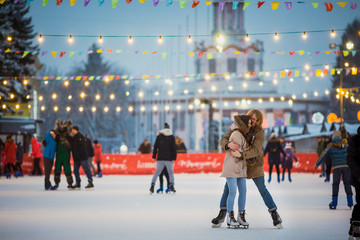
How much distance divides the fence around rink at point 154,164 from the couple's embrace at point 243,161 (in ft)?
80.8

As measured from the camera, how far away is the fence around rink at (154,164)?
36344 mm

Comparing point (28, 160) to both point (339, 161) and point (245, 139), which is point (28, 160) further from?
point (245, 139)

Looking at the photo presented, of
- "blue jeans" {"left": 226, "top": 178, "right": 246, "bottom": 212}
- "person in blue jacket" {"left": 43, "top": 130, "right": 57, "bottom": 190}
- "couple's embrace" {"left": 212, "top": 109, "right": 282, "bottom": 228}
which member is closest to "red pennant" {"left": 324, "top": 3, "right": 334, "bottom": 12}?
"couple's embrace" {"left": 212, "top": 109, "right": 282, "bottom": 228}

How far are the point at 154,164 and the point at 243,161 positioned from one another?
24.9 m

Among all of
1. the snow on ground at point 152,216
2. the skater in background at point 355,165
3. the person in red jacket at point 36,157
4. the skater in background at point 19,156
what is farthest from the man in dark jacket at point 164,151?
the person in red jacket at point 36,157

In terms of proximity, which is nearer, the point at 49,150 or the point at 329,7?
the point at 329,7

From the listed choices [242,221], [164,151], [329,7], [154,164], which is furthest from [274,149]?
[242,221]

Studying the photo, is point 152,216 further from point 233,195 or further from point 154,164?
point 154,164

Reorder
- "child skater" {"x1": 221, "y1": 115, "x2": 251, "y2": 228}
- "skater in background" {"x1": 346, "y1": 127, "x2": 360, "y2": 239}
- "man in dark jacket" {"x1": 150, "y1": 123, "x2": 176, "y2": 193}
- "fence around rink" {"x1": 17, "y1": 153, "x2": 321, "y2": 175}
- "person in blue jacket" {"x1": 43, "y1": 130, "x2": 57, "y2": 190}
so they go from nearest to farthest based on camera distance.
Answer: "skater in background" {"x1": 346, "y1": 127, "x2": 360, "y2": 239}, "child skater" {"x1": 221, "y1": 115, "x2": 251, "y2": 228}, "man in dark jacket" {"x1": 150, "y1": 123, "x2": 176, "y2": 193}, "person in blue jacket" {"x1": 43, "y1": 130, "x2": 57, "y2": 190}, "fence around rink" {"x1": 17, "y1": 153, "x2": 321, "y2": 175}

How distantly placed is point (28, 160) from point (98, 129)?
64561mm

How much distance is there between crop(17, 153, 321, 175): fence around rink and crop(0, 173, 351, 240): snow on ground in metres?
16.1

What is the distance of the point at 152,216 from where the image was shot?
13.2 m

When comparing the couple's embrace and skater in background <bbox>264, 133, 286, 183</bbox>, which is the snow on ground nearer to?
the couple's embrace

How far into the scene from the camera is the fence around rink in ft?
119
